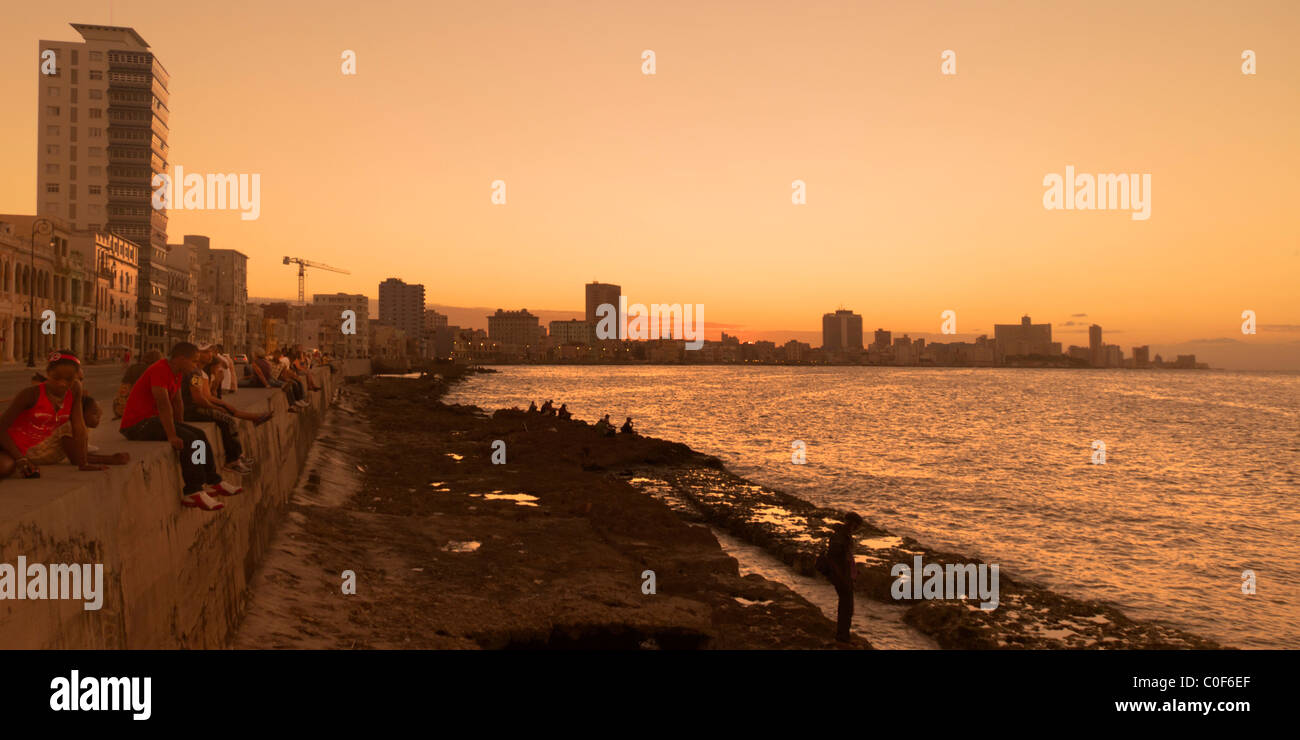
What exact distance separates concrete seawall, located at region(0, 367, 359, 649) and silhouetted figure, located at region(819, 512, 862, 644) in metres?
8.54

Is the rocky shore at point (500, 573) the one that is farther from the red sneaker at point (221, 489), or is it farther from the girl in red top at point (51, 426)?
the girl in red top at point (51, 426)

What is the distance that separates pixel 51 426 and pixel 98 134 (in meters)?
134

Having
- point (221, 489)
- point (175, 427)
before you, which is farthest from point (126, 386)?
point (175, 427)

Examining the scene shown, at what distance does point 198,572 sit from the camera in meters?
7.96

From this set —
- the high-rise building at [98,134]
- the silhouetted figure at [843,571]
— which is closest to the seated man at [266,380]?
the silhouetted figure at [843,571]

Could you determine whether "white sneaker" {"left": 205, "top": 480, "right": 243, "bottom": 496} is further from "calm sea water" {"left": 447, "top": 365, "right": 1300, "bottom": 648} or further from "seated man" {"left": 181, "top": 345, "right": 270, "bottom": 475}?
"calm sea water" {"left": 447, "top": 365, "right": 1300, "bottom": 648}

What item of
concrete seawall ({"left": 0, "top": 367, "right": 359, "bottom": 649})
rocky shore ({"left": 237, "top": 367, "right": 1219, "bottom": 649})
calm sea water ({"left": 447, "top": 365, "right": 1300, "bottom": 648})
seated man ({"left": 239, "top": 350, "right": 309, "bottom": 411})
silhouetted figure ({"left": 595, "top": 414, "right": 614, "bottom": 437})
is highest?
seated man ({"left": 239, "top": 350, "right": 309, "bottom": 411})

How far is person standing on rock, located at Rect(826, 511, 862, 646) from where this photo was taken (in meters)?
12.4

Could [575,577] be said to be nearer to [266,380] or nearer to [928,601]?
[928,601]

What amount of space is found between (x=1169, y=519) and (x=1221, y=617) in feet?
46.6

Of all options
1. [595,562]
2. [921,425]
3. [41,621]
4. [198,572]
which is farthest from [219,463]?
[921,425]

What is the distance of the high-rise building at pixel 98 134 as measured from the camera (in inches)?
4348

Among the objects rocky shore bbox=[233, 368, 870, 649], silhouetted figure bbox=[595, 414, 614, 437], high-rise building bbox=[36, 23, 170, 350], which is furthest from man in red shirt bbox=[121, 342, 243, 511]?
high-rise building bbox=[36, 23, 170, 350]
